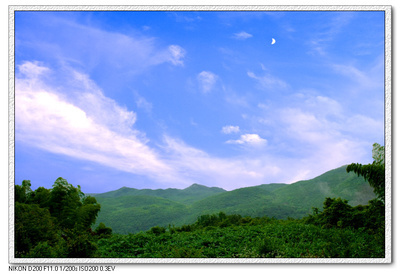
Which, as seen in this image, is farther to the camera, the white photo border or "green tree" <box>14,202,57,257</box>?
"green tree" <box>14,202,57,257</box>

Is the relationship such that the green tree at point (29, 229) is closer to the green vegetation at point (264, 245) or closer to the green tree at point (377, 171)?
the green vegetation at point (264, 245)

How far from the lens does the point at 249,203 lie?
2622cm

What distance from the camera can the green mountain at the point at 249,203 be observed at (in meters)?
21.8

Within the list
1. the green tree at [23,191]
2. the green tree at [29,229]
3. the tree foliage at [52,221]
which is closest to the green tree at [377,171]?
the tree foliage at [52,221]

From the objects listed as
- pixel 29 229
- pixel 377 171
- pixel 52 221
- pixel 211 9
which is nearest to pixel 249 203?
pixel 377 171

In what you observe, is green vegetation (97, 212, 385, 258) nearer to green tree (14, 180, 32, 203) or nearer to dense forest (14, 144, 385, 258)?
dense forest (14, 144, 385, 258)

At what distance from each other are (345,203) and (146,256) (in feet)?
17.5

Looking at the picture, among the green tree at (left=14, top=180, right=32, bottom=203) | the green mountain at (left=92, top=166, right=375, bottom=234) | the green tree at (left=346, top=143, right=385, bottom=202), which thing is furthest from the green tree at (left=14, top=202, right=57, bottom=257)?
the green mountain at (left=92, top=166, right=375, bottom=234)

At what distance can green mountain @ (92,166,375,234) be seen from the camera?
71.4 ft

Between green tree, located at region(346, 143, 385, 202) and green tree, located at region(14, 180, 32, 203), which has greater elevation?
green tree, located at region(346, 143, 385, 202)
